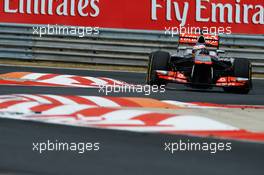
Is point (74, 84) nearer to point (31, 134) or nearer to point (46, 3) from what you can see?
point (46, 3)

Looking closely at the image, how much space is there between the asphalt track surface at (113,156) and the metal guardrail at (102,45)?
1049 cm

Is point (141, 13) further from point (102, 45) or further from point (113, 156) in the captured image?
point (113, 156)

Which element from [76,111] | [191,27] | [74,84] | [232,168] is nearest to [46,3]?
[191,27]

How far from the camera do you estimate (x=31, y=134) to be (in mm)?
7508

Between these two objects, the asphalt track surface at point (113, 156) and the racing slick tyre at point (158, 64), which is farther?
the racing slick tyre at point (158, 64)

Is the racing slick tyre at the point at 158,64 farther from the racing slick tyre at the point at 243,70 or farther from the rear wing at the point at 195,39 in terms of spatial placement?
the racing slick tyre at the point at 243,70

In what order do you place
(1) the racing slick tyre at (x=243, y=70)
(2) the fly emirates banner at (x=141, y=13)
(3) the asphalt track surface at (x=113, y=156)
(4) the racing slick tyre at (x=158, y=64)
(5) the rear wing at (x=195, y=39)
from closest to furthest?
1. (3) the asphalt track surface at (x=113, y=156)
2. (1) the racing slick tyre at (x=243, y=70)
3. (4) the racing slick tyre at (x=158, y=64)
4. (5) the rear wing at (x=195, y=39)
5. (2) the fly emirates banner at (x=141, y=13)

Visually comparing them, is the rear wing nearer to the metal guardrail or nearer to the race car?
the race car

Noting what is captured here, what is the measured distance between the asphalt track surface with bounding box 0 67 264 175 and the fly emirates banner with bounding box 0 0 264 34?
10581 mm

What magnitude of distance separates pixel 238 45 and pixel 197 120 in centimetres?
1064

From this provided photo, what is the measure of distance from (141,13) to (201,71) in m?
4.96

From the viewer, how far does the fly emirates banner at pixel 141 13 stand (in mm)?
18375

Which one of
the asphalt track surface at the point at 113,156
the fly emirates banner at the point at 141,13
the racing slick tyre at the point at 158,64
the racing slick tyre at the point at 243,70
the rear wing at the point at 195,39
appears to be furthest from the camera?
the fly emirates banner at the point at 141,13

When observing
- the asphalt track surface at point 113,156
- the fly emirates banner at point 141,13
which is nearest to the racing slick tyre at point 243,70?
the fly emirates banner at point 141,13
